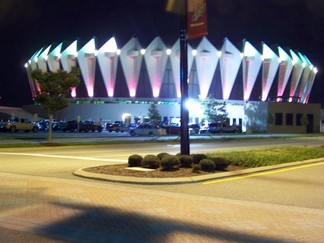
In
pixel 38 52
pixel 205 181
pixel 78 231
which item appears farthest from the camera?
pixel 38 52

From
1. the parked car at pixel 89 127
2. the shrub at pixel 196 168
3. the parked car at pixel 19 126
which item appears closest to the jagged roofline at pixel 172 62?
the parked car at pixel 89 127

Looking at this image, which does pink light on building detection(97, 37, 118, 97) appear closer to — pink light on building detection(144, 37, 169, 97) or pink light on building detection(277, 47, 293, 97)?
pink light on building detection(144, 37, 169, 97)

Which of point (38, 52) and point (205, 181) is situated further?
point (38, 52)

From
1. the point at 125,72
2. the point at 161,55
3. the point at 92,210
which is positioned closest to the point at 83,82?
the point at 125,72

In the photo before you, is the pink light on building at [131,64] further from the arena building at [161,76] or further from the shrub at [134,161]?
the shrub at [134,161]

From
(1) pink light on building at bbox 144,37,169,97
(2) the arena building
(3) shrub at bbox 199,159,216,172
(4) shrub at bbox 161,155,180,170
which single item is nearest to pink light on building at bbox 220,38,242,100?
(2) the arena building

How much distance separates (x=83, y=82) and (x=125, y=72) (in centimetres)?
946

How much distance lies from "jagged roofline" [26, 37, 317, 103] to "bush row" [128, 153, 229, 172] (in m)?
75.9

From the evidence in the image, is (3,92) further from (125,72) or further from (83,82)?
(125,72)

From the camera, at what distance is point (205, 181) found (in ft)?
43.2

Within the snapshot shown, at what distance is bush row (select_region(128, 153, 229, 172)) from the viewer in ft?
47.4

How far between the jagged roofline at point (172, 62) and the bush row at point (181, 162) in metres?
75.9

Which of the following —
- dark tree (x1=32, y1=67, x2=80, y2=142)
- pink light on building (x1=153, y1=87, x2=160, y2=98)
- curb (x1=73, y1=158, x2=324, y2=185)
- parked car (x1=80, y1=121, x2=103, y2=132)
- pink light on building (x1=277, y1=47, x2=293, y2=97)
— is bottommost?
curb (x1=73, y1=158, x2=324, y2=185)

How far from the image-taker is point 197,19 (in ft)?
51.5
